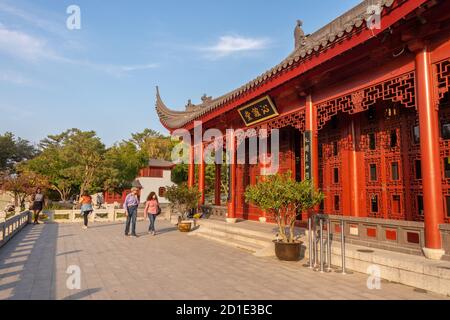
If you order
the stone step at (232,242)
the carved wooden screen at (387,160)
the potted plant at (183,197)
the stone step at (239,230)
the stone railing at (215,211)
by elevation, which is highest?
the carved wooden screen at (387,160)

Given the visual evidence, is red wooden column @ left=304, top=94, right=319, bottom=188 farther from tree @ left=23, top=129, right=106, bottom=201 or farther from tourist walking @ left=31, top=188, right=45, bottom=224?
tree @ left=23, top=129, right=106, bottom=201

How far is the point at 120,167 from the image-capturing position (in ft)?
90.8

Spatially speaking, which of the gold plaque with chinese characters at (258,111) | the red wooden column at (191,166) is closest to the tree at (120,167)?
the red wooden column at (191,166)

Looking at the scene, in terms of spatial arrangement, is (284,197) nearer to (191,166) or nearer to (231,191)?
(231,191)

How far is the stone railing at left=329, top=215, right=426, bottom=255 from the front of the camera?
496 centimetres

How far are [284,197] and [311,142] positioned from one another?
173cm

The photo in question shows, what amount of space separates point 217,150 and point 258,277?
7741mm

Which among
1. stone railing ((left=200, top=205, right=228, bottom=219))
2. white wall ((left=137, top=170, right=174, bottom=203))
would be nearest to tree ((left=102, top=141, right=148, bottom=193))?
white wall ((left=137, top=170, right=174, bottom=203))

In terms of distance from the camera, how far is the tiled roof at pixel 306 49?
17.2 feet

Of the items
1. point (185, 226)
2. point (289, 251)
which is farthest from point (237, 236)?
point (185, 226)

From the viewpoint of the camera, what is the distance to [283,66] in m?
6.85

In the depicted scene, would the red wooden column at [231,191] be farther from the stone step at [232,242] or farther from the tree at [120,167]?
the tree at [120,167]

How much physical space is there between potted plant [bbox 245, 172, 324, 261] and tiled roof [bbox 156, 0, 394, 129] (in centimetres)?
242

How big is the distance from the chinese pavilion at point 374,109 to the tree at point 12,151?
133 feet
